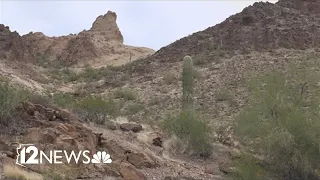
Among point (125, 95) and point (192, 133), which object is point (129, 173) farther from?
point (125, 95)

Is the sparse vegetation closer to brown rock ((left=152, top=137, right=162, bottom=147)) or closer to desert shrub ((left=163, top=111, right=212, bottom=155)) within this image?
desert shrub ((left=163, top=111, right=212, bottom=155))

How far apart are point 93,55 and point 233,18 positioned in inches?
693

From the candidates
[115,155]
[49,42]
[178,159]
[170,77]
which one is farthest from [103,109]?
[49,42]

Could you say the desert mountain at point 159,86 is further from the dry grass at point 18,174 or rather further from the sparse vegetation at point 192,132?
the dry grass at point 18,174

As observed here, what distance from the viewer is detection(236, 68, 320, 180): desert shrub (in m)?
14.7

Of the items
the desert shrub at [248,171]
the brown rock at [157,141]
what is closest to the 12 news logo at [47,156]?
the desert shrub at [248,171]

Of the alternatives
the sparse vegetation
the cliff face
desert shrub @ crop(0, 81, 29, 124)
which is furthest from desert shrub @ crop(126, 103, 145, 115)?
the cliff face

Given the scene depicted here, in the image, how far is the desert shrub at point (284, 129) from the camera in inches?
577

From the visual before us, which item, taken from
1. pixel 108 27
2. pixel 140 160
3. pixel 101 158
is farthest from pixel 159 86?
pixel 108 27

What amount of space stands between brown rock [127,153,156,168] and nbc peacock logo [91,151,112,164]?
0.59 meters

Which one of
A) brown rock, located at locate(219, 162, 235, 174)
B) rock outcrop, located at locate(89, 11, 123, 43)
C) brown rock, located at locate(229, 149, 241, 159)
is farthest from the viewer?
rock outcrop, located at locate(89, 11, 123, 43)

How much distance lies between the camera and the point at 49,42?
59.6m

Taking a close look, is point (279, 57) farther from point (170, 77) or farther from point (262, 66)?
point (170, 77)

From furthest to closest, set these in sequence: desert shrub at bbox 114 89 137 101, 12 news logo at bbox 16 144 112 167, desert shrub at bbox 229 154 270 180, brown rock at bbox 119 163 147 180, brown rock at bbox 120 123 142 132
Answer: desert shrub at bbox 114 89 137 101 → brown rock at bbox 120 123 142 132 → desert shrub at bbox 229 154 270 180 → brown rock at bbox 119 163 147 180 → 12 news logo at bbox 16 144 112 167
